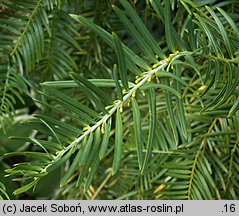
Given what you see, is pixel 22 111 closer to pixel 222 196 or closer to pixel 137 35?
pixel 222 196

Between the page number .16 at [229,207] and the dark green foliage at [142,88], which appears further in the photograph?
the page number .16 at [229,207]

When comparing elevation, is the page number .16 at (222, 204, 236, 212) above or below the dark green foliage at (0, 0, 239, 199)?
below

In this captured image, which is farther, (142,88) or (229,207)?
(229,207)

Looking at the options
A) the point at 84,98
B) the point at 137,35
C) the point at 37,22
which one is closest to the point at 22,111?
the point at 84,98

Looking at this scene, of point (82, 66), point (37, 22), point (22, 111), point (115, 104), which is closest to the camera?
point (115, 104)

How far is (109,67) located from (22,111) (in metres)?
0.34

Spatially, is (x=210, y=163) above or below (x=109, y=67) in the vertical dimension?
below

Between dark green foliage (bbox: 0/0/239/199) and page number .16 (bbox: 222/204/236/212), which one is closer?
dark green foliage (bbox: 0/0/239/199)

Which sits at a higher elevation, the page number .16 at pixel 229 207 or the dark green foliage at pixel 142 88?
the dark green foliage at pixel 142 88

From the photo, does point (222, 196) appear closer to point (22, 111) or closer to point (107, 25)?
point (107, 25)

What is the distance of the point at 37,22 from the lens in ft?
1.38

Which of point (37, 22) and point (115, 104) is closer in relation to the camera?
point (115, 104)

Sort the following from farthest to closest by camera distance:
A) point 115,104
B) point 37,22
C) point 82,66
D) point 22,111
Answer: point 22,111
point 82,66
point 37,22
point 115,104

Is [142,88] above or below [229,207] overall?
above
